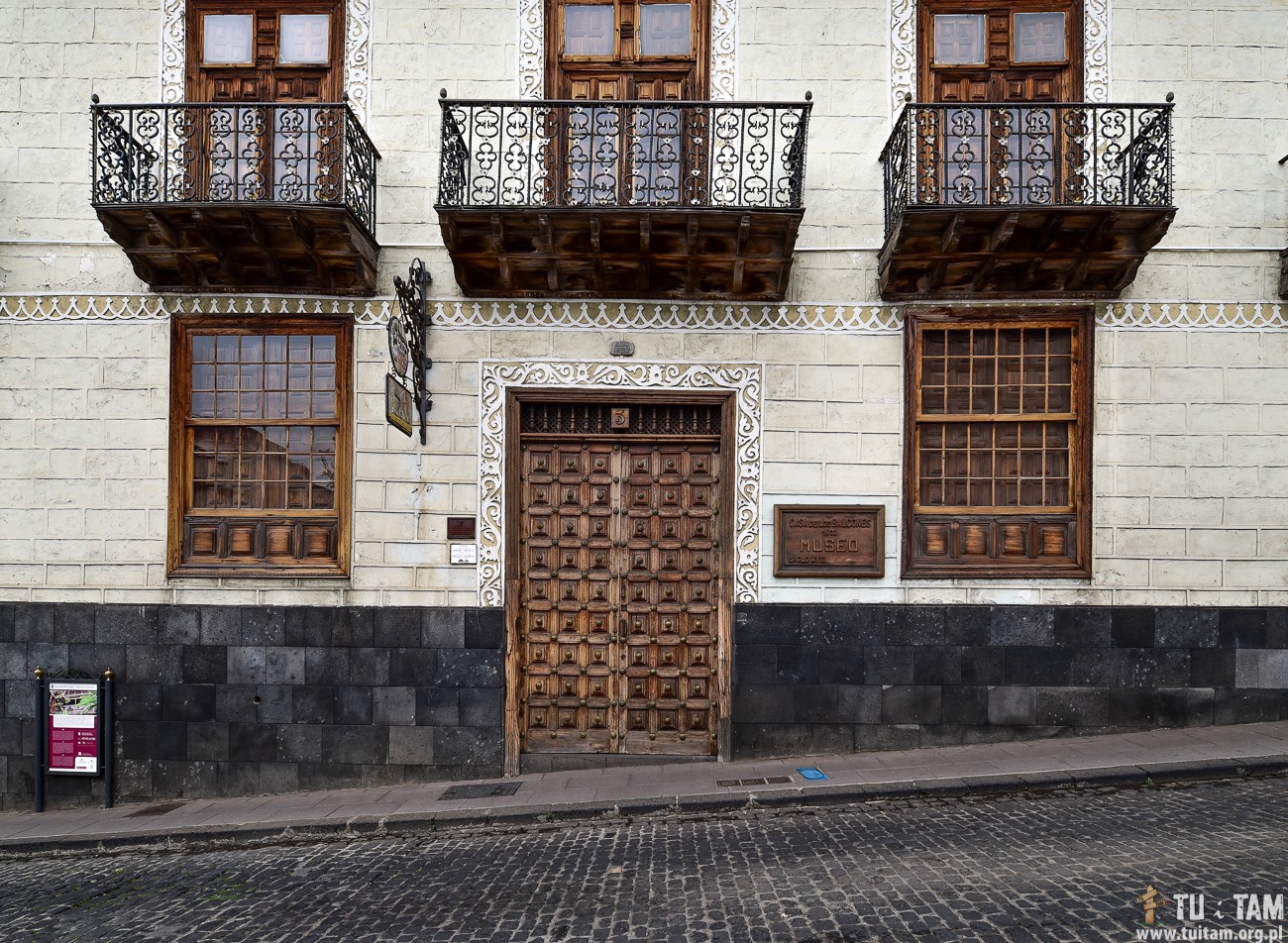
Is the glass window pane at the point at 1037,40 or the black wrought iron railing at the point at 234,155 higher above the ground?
the glass window pane at the point at 1037,40

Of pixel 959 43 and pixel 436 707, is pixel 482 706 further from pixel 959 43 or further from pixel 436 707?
pixel 959 43

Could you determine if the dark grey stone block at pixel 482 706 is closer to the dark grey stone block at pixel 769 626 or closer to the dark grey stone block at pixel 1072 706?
the dark grey stone block at pixel 769 626

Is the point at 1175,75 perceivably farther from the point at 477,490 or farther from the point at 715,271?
the point at 477,490

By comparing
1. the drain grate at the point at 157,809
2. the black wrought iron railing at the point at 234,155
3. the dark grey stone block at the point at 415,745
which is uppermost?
the black wrought iron railing at the point at 234,155

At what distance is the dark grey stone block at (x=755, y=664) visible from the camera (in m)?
7.64

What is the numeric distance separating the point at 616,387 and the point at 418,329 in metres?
2.01

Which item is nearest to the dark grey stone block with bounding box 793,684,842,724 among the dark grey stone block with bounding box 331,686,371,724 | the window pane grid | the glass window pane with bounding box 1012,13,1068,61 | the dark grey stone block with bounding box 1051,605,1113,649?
the window pane grid

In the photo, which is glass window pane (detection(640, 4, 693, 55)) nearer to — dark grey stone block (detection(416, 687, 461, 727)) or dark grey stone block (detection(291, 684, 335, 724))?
dark grey stone block (detection(416, 687, 461, 727))

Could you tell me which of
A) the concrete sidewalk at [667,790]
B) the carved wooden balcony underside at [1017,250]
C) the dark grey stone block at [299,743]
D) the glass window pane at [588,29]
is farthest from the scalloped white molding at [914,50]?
the dark grey stone block at [299,743]

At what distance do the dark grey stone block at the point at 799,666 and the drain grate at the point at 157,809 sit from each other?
19.5 ft

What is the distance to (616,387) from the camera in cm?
774

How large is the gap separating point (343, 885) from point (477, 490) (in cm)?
357

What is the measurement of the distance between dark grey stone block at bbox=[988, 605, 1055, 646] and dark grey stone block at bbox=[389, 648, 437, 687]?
5525 millimetres

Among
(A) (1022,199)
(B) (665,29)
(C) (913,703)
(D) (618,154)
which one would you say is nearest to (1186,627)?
(C) (913,703)
